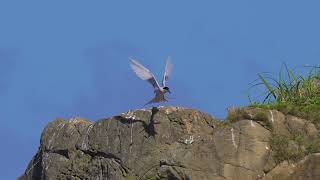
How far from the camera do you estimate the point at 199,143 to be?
1856cm

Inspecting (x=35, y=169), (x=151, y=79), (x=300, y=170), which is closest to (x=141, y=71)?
(x=151, y=79)

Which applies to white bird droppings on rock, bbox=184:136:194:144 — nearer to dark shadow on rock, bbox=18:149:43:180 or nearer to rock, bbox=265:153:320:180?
rock, bbox=265:153:320:180

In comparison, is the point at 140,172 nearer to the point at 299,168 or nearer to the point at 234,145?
the point at 234,145

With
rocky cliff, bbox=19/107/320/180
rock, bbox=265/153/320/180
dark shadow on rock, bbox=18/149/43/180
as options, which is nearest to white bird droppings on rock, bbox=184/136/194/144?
rocky cliff, bbox=19/107/320/180

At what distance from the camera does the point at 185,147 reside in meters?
18.5

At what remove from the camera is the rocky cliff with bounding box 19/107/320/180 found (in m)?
18.2

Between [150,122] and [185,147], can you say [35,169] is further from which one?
[185,147]

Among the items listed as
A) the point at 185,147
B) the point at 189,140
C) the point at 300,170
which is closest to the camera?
the point at 300,170

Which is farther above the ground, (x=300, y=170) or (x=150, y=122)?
(x=150, y=122)

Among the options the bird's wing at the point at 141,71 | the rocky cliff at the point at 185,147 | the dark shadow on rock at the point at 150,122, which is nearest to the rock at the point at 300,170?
the rocky cliff at the point at 185,147

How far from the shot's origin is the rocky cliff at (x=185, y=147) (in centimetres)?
1819

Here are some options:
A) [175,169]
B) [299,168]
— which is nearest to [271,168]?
[299,168]

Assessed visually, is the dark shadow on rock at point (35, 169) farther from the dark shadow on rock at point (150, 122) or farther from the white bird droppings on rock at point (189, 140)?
the white bird droppings on rock at point (189, 140)

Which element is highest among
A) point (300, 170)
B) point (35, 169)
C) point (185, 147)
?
point (35, 169)
